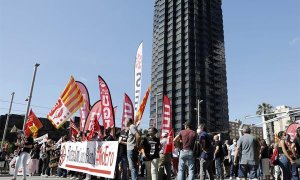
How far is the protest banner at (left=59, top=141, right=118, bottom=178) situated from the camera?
Result: 10.3m

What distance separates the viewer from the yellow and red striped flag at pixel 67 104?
14328 millimetres

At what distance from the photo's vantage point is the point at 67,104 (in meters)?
14.4

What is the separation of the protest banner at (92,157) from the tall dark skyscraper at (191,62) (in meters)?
99.3

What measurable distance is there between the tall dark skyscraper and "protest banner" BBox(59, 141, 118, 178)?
99.3 m

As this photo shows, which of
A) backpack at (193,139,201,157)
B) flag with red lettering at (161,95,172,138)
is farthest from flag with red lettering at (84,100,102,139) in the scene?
backpack at (193,139,201,157)

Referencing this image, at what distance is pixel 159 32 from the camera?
448 feet

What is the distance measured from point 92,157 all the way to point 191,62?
11061cm

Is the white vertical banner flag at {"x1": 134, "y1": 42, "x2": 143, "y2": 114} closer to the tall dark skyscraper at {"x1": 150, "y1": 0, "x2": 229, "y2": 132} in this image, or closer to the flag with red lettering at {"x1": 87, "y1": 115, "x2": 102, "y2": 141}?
the flag with red lettering at {"x1": 87, "y1": 115, "x2": 102, "y2": 141}

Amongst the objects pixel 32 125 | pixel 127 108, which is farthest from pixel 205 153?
pixel 32 125

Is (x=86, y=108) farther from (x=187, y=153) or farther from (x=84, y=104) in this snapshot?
(x=187, y=153)

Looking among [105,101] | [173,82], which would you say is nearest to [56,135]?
[173,82]

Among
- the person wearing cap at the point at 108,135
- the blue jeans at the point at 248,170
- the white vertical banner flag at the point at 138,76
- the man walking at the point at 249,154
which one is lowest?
the blue jeans at the point at 248,170

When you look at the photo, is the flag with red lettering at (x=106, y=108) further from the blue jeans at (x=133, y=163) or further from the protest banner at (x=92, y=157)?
the blue jeans at (x=133, y=163)

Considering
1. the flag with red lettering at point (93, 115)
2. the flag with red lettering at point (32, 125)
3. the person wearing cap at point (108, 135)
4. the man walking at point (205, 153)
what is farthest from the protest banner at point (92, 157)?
the flag with red lettering at point (32, 125)
